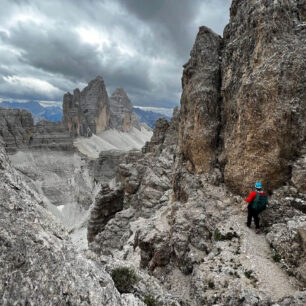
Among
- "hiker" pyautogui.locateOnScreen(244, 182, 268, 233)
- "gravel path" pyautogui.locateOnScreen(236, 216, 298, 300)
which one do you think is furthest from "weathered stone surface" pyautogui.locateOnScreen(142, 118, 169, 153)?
"gravel path" pyautogui.locateOnScreen(236, 216, 298, 300)

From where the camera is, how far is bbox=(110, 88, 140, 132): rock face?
152 meters

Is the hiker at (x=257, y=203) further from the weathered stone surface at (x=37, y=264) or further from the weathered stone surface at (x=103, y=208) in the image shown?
the weathered stone surface at (x=103, y=208)

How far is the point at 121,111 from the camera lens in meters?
158

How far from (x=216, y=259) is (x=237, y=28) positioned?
11.9 metres

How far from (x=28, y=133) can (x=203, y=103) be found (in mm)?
75260

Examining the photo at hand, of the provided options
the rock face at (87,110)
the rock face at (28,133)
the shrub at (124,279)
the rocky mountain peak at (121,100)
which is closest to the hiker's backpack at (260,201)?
the shrub at (124,279)

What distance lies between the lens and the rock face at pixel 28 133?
66.4 meters

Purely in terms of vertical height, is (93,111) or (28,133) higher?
(93,111)

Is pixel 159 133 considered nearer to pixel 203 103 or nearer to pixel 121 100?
pixel 203 103

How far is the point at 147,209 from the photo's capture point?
2153 cm

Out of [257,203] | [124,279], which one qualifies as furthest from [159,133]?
[124,279]

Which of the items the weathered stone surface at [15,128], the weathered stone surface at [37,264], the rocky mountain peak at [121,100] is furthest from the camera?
the rocky mountain peak at [121,100]

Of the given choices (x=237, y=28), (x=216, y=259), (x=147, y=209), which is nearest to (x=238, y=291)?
(x=216, y=259)

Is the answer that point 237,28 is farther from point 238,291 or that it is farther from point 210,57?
point 238,291
